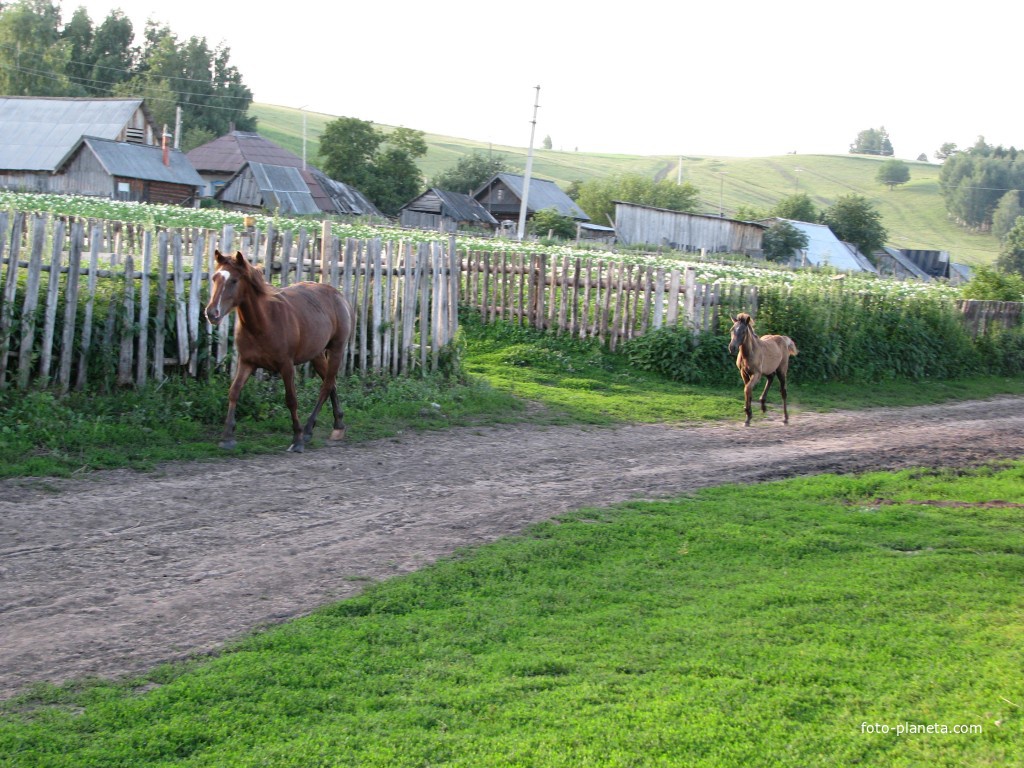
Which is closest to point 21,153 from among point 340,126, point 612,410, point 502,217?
point 340,126

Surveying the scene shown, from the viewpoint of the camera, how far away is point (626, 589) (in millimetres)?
6316

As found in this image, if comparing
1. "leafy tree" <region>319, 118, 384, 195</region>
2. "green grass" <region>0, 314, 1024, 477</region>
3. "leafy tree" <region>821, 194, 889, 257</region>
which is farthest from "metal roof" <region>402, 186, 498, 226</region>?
"green grass" <region>0, 314, 1024, 477</region>

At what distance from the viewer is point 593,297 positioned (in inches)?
765

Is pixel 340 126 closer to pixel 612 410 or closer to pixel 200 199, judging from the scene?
pixel 200 199

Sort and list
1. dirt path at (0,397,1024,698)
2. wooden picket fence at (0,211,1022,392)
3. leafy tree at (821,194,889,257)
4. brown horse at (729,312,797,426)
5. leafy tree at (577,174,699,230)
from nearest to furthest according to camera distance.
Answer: dirt path at (0,397,1024,698)
wooden picket fence at (0,211,1022,392)
brown horse at (729,312,797,426)
leafy tree at (821,194,889,257)
leafy tree at (577,174,699,230)

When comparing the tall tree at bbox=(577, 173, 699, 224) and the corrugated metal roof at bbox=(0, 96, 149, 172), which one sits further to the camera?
the tall tree at bbox=(577, 173, 699, 224)

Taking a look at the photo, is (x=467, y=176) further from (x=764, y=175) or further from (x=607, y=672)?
(x=764, y=175)

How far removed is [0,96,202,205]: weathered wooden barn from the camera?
54562 mm

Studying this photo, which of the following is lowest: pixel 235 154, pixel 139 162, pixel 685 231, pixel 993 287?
pixel 993 287

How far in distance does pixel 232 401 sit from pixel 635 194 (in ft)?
252

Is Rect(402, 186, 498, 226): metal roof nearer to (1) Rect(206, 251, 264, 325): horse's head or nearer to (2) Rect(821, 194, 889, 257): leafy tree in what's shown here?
(2) Rect(821, 194, 889, 257): leafy tree

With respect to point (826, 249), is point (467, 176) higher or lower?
higher

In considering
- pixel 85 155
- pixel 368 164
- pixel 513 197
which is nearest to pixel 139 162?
pixel 85 155

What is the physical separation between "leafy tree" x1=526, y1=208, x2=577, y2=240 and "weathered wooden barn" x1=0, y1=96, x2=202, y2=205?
2184 cm
